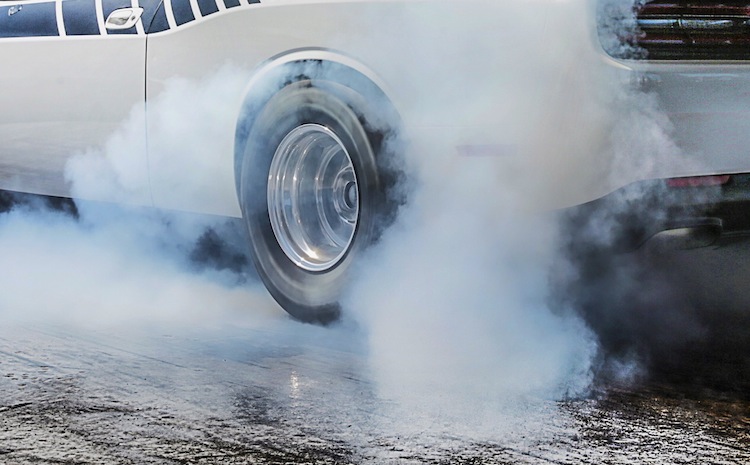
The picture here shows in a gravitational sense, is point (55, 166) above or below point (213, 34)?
below

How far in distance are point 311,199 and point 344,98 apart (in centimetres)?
54

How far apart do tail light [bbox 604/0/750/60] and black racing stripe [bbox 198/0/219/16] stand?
5.20 feet

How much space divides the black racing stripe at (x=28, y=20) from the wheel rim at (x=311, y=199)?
128 cm

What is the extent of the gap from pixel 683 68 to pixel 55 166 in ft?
9.48

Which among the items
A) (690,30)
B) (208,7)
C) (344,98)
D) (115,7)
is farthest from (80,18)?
(690,30)

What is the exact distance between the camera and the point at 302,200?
4.62 metres

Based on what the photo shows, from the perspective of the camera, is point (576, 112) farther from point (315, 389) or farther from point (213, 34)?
point (213, 34)

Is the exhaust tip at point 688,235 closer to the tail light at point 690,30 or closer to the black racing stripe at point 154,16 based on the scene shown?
the tail light at point 690,30

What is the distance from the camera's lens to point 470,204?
3.93 m

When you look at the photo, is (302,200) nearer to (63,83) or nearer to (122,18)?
(122,18)

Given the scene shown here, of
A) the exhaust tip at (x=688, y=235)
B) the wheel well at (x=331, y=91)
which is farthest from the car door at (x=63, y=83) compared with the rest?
the exhaust tip at (x=688, y=235)

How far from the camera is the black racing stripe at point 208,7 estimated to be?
4.51 metres

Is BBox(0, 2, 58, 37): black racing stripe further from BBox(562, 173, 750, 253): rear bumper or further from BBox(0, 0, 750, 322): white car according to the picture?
BBox(562, 173, 750, 253): rear bumper

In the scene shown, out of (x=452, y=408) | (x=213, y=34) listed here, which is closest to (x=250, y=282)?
(x=213, y=34)
